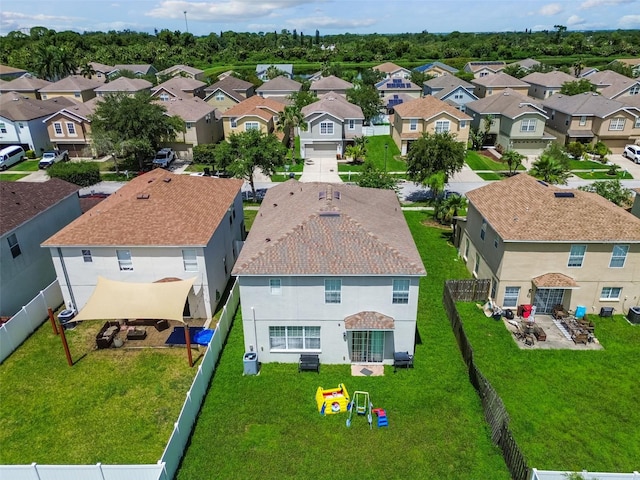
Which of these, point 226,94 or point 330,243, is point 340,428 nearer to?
point 330,243

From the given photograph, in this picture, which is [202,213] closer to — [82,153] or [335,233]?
[335,233]

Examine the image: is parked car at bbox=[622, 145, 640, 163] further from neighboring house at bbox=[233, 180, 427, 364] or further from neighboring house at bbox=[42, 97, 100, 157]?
neighboring house at bbox=[42, 97, 100, 157]

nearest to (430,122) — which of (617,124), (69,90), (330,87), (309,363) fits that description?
(617,124)

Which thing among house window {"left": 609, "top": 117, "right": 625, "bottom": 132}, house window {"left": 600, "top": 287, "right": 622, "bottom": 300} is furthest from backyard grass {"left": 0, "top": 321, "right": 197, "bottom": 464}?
house window {"left": 609, "top": 117, "right": 625, "bottom": 132}

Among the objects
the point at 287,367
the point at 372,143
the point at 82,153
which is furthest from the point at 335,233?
the point at 82,153

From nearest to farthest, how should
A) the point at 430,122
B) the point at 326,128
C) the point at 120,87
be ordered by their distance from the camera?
the point at 326,128 → the point at 430,122 → the point at 120,87

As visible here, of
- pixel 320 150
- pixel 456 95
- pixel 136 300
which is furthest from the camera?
pixel 456 95
